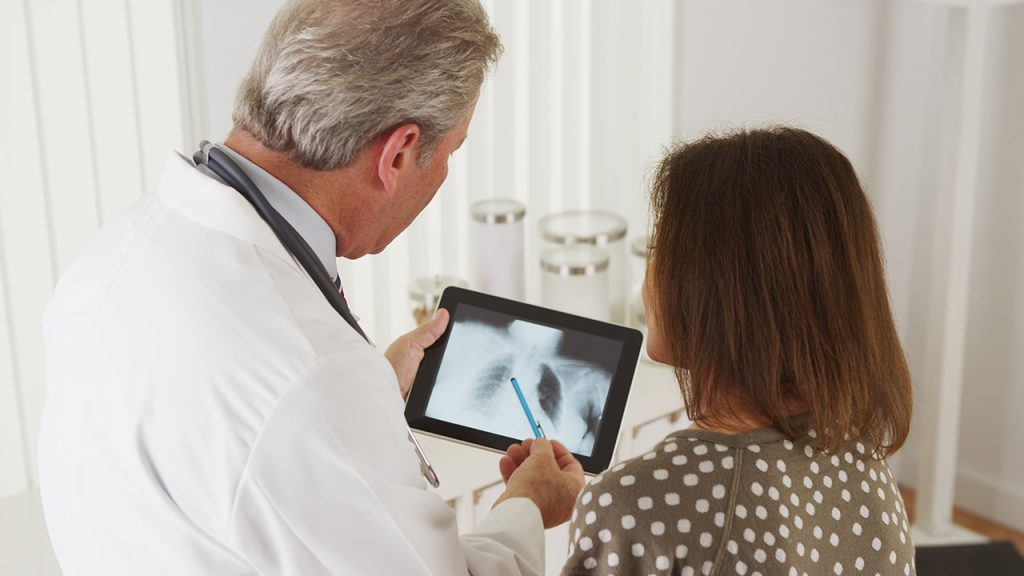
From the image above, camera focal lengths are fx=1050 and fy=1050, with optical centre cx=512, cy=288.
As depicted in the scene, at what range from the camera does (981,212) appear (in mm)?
2572

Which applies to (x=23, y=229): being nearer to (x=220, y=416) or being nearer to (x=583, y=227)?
(x=220, y=416)

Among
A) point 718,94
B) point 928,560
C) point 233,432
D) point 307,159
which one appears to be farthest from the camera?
point 718,94

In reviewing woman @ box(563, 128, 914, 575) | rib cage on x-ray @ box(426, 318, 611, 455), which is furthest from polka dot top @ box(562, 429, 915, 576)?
rib cage on x-ray @ box(426, 318, 611, 455)

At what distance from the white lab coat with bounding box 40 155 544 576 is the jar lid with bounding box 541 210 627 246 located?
3.40 feet

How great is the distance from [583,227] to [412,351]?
2.27 ft

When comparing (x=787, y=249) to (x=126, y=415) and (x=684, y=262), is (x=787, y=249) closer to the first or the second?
(x=684, y=262)

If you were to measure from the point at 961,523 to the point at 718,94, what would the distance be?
1288 millimetres

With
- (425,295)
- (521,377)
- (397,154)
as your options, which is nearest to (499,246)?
(425,295)

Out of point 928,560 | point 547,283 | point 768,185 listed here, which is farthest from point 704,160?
point 928,560

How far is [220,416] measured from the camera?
0.84m

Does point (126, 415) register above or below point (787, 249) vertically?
below

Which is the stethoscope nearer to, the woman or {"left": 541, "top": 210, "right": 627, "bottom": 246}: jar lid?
the woman

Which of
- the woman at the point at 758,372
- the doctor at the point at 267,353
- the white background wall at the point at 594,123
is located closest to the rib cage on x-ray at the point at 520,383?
the doctor at the point at 267,353

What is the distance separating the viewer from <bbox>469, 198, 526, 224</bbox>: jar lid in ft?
6.11
